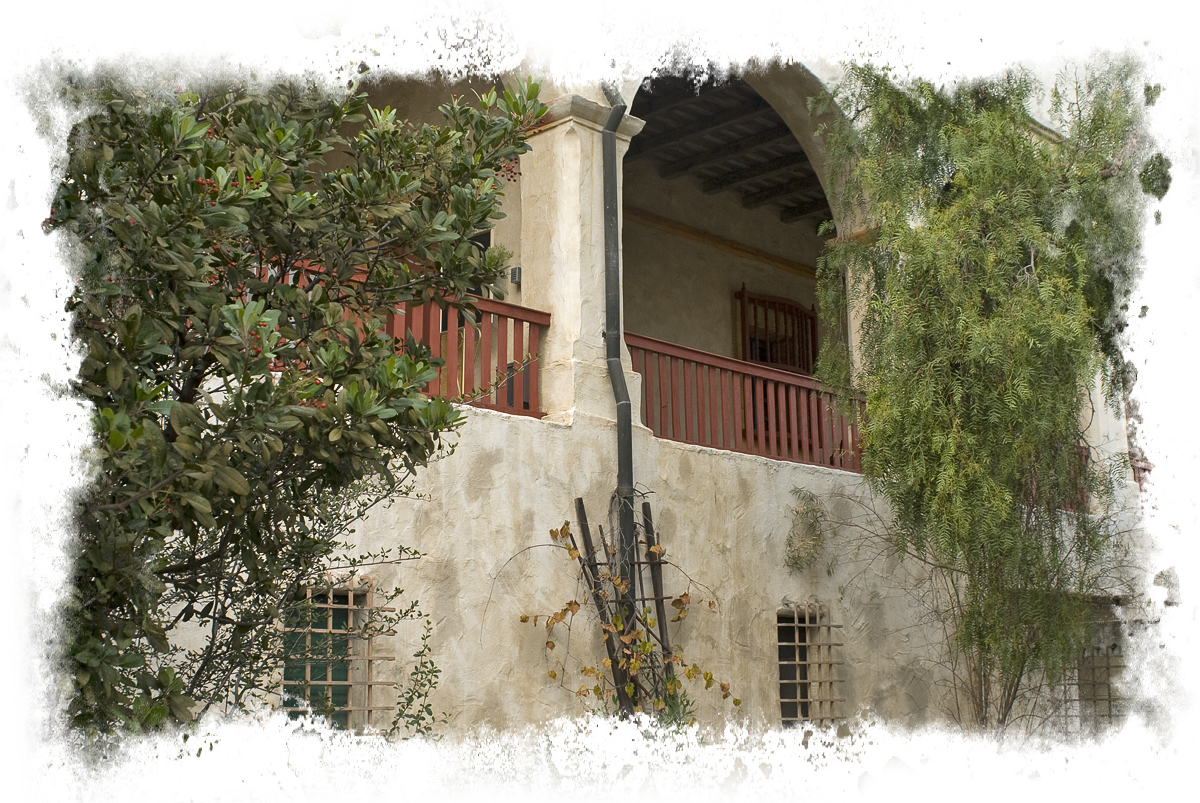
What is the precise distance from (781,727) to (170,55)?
614 centimetres

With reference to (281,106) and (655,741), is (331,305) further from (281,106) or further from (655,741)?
(655,741)

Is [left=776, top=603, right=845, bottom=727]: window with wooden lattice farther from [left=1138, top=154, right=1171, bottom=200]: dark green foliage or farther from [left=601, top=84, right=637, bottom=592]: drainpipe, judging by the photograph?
[left=1138, top=154, right=1171, bottom=200]: dark green foliage

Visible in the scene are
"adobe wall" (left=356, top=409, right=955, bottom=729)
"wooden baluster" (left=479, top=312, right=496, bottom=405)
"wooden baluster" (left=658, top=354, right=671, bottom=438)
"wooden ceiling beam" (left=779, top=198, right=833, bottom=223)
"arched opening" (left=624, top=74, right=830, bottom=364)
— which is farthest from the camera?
"wooden ceiling beam" (left=779, top=198, right=833, bottom=223)

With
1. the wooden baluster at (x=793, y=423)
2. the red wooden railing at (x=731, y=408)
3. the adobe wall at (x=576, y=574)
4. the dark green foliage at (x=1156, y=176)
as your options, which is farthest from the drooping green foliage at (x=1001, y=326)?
the wooden baluster at (x=793, y=423)

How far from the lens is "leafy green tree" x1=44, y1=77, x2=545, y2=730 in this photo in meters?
3.00

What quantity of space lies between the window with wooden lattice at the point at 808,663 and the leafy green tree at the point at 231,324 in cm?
539

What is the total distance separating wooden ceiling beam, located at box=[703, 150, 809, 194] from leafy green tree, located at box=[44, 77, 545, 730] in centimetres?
968

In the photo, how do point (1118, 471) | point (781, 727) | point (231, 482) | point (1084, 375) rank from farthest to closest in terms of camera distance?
point (781, 727) < point (1118, 471) < point (1084, 375) < point (231, 482)

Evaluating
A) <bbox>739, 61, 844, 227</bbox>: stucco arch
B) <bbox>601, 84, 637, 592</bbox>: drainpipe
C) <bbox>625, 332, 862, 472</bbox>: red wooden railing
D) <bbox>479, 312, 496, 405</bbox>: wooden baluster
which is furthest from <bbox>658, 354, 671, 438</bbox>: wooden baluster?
<bbox>739, 61, 844, 227</bbox>: stucco arch

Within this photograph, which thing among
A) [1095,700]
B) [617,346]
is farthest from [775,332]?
[617,346]

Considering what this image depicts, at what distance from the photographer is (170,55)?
13.1ft

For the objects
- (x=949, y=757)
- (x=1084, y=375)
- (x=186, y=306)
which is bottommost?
(x=949, y=757)

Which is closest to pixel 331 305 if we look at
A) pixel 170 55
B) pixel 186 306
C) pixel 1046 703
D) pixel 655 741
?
pixel 186 306

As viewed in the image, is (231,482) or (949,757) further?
(949,757)
